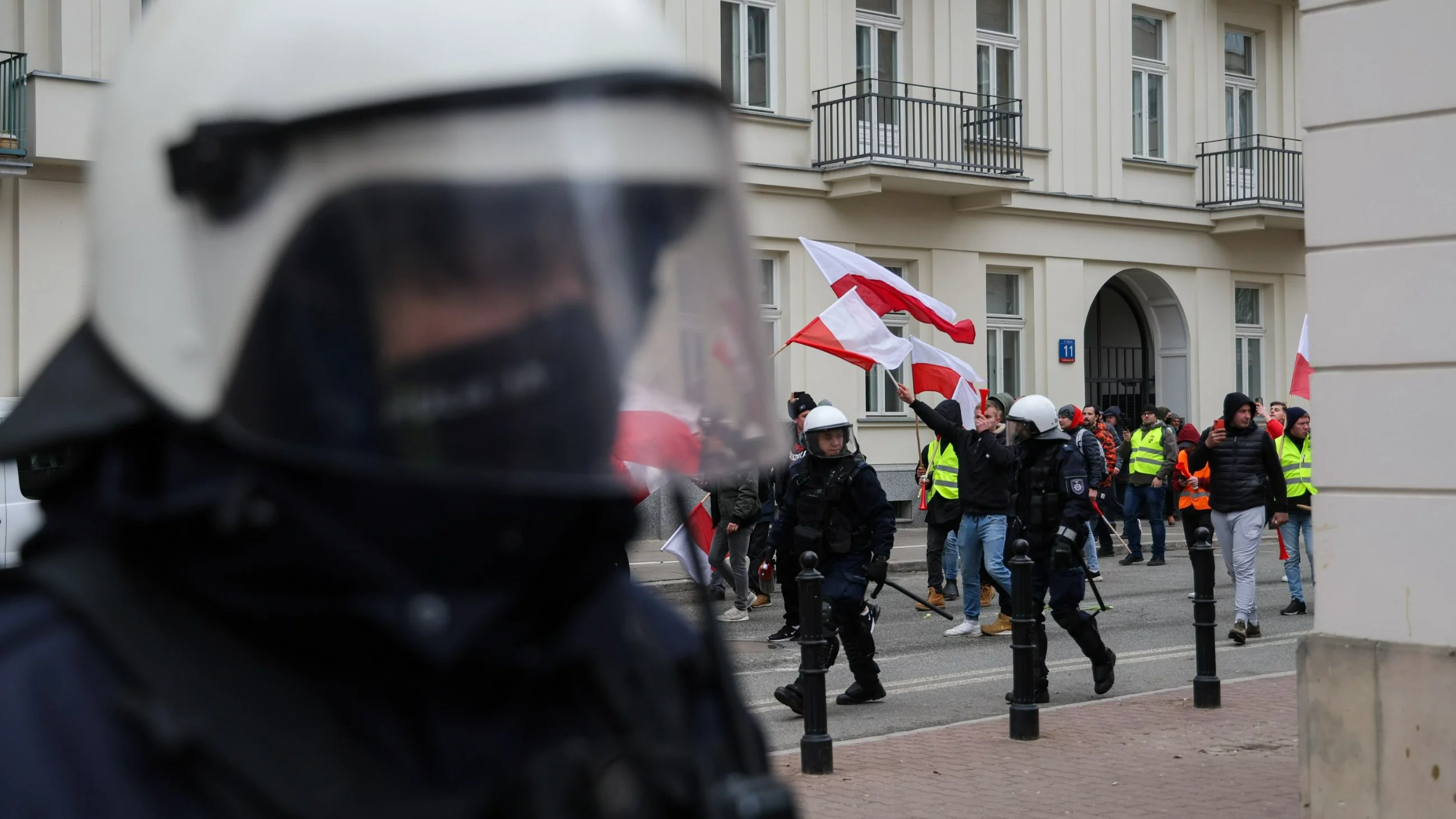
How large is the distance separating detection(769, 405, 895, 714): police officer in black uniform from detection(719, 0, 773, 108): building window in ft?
40.5

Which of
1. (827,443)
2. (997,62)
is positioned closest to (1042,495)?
(827,443)

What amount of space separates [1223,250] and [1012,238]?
5.24m

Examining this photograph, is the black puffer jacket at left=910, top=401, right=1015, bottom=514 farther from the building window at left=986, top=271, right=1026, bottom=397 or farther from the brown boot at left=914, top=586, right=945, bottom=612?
the building window at left=986, top=271, right=1026, bottom=397

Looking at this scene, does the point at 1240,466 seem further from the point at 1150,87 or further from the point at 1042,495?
the point at 1150,87

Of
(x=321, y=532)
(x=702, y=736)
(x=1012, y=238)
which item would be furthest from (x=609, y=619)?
(x=1012, y=238)

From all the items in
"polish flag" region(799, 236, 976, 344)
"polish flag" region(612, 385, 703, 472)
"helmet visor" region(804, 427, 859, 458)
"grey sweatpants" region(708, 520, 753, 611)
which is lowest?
"grey sweatpants" region(708, 520, 753, 611)

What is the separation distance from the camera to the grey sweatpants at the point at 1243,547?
12406 mm

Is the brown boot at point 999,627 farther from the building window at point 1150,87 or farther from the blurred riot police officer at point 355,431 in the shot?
the building window at point 1150,87

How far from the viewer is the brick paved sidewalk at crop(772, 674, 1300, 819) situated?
22.2ft

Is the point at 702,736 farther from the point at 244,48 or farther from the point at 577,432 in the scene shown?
the point at 244,48

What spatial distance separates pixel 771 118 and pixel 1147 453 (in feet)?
22.1

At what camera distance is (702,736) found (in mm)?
1586

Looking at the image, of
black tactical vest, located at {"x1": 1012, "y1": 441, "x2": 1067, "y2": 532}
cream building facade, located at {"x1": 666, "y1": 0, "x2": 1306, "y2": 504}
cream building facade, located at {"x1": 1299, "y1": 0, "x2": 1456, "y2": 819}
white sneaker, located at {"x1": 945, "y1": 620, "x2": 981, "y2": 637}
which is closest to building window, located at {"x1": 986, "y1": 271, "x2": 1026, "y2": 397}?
cream building facade, located at {"x1": 666, "y1": 0, "x2": 1306, "y2": 504}

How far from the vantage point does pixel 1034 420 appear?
35.0 feet
